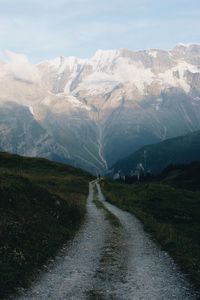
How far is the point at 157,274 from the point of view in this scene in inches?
956

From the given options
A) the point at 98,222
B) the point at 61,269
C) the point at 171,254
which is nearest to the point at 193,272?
the point at 171,254

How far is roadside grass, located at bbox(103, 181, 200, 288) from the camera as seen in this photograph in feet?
93.4

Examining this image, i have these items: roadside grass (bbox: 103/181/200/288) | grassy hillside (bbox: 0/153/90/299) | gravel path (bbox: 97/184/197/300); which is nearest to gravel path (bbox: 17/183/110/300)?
grassy hillside (bbox: 0/153/90/299)

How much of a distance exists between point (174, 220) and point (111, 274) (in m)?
36.1

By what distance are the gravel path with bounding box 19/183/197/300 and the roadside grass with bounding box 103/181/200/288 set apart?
3.14 feet

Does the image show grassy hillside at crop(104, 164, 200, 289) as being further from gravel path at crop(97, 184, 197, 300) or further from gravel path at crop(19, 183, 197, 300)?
gravel path at crop(19, 183, 197, 300)

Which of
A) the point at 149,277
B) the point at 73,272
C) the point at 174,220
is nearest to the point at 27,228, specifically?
the point at 73,272

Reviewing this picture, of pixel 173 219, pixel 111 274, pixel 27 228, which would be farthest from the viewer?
pixel 173 219

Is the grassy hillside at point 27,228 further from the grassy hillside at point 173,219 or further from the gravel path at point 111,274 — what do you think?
the grassy hillside at point 173,219

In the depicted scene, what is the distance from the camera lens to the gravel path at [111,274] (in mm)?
20266

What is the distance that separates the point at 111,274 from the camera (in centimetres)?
2375

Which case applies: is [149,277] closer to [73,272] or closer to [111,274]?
[111,274]

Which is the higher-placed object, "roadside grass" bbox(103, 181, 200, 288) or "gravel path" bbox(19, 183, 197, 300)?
"roadside grass" bbox(103, 181, 200, 288)

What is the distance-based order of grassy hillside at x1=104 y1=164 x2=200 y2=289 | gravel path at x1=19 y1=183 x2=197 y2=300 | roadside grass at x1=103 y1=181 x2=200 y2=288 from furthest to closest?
1. grassy hillside at x1=104 y1=164 x2=200 y2=289
2. roadside grass at x1=103 y1=181 x2=200 y2=288
3. gravel path at x1=19 y1=183 x2=197 y2=300
